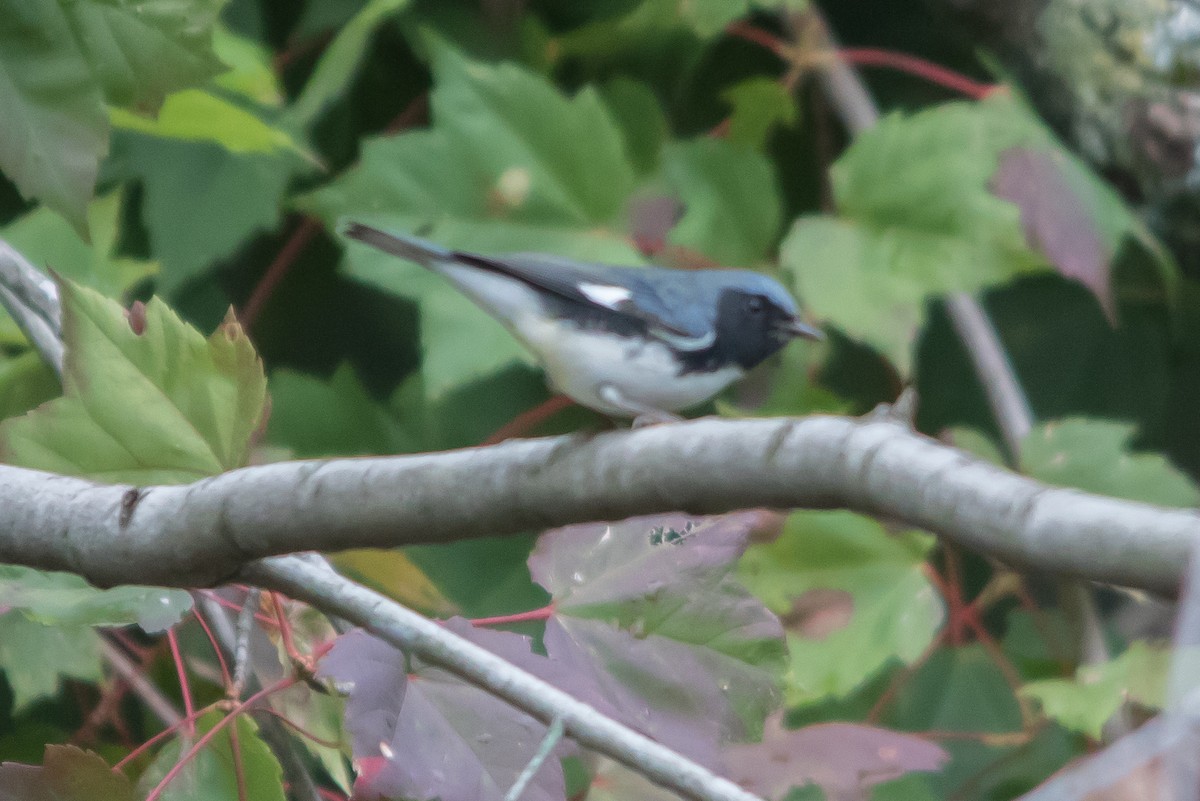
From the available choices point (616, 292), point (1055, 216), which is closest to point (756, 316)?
point (616, 292)

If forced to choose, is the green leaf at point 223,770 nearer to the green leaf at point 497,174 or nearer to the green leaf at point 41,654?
the green leaf at point 41,654

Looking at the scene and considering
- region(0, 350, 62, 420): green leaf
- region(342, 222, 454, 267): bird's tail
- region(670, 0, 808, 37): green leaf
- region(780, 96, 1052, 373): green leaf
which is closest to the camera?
region(342, 222, 454, 267): bird's tail

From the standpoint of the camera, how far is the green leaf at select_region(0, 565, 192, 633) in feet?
2.85

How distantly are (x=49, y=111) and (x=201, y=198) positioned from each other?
85 centimetres

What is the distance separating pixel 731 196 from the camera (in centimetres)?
178

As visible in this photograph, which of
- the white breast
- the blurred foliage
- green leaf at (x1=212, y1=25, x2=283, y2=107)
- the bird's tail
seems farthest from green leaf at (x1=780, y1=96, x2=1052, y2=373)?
green leaf at (x1=212, y1=25, x2=283, y2=107)

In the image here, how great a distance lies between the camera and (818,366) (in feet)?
5.95

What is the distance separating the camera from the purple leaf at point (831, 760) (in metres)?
1.18

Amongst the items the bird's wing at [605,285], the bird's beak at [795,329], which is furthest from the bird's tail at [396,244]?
the bird's beak at [795,329]

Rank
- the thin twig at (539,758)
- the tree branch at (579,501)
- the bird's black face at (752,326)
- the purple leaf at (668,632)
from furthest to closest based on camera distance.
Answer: the bird's black face at (752,326), the purple leaf at (668,632), the thin twig at (539,758), the tree branch at (579,501)

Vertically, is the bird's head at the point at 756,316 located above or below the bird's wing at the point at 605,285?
below

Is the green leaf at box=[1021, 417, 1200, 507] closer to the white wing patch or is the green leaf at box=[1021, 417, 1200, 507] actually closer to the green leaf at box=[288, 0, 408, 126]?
the white wing patch

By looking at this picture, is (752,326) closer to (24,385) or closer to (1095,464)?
(1095,464)

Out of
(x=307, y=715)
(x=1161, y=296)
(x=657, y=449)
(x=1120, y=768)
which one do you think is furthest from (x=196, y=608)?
(x=1161, y=296)
